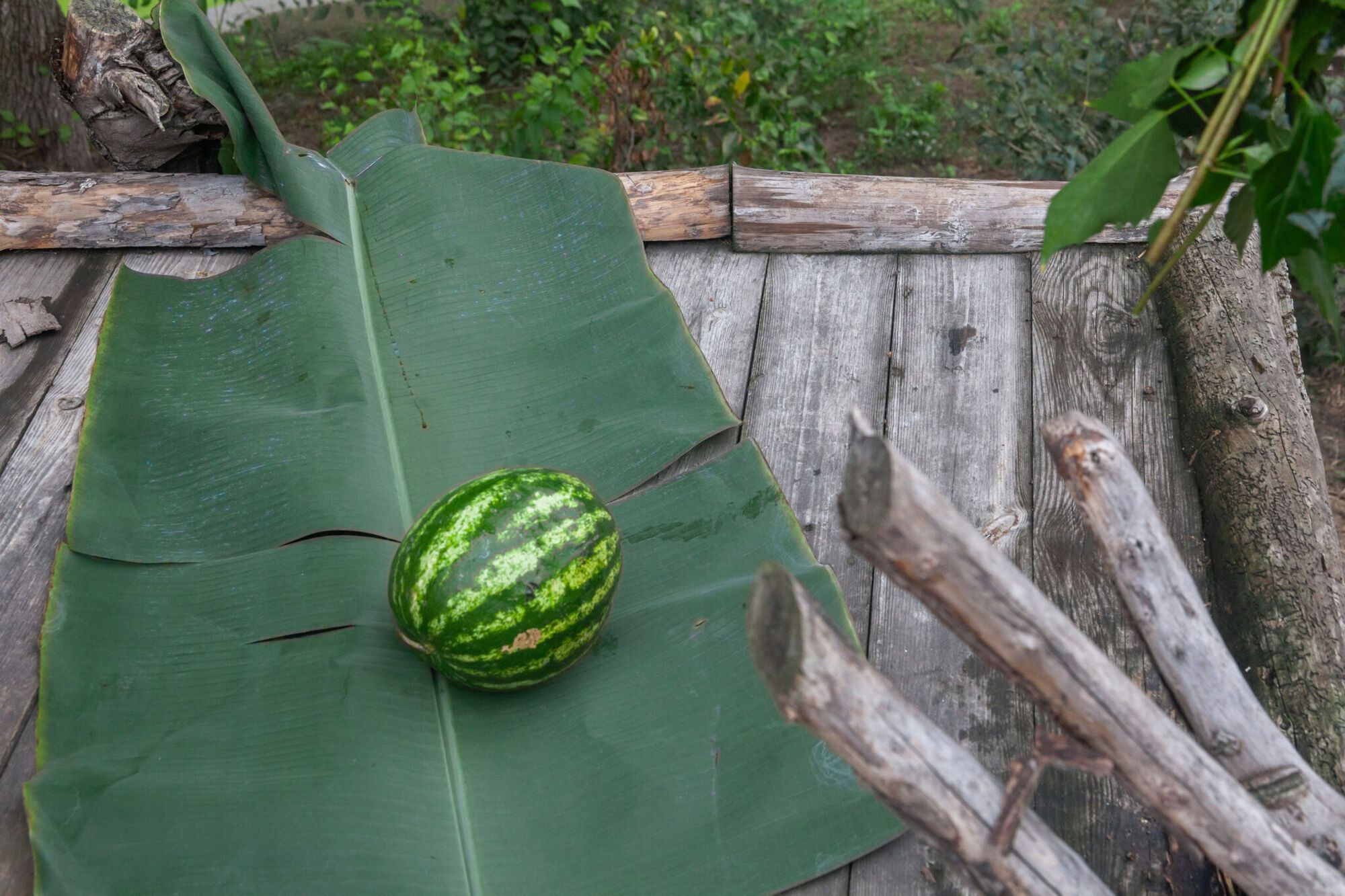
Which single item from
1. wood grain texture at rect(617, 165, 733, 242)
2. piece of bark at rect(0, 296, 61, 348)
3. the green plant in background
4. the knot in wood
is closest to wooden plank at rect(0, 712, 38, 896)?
piece of bark at rect(0, 296, 61, 348)

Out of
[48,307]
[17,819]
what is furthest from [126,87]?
[17,819]

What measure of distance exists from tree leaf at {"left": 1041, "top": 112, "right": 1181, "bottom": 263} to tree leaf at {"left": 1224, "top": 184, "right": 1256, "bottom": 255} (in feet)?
0.36

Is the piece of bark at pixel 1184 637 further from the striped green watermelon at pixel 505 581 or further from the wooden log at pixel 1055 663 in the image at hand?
the striped green watermelon at pixel 505 581

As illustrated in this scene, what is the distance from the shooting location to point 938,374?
269 cm

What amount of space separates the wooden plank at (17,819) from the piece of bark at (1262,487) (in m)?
2.13

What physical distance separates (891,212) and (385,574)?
1.82 m

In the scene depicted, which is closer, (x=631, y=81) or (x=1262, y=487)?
(x=1262, y=487)

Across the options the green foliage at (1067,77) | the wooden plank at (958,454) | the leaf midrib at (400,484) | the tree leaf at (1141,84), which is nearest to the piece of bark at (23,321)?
the leaf midrib at (400,484)

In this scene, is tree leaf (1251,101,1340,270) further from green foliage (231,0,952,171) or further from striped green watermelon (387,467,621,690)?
green foliage (231,0,952,171)

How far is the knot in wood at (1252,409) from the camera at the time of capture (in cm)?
229

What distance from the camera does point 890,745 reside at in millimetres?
1000

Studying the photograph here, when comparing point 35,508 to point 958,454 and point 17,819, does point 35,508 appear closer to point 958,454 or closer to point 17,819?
point 17,819

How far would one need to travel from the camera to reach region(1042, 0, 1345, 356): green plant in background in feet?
3.67

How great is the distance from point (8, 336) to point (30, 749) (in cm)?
139
